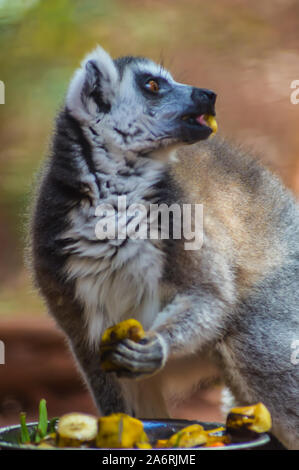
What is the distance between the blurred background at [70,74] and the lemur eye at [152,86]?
8.91 feet

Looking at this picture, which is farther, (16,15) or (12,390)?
(16,15)

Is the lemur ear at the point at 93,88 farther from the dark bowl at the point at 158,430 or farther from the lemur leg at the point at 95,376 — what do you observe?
the dark bowl at the point at 158,430

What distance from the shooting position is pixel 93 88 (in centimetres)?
267

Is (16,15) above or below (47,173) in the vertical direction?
above

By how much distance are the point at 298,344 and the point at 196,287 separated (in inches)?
20.9

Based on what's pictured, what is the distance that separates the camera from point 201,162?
9.82 feet

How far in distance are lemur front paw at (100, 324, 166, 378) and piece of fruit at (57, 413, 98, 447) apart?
0.24 metres

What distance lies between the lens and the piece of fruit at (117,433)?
201cm

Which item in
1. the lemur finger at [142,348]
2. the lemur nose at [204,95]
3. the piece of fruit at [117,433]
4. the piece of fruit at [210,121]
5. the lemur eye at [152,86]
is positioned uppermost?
the lemur eye at [152,86]

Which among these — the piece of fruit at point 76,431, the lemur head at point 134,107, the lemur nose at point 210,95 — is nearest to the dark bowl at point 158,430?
the piece of fruit at point 76,431

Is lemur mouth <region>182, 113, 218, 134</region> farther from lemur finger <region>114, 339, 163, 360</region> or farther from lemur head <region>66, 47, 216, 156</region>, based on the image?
lemur finger <region>114, 339, 163, 360</region>

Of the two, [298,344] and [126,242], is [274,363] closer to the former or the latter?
[298,344]

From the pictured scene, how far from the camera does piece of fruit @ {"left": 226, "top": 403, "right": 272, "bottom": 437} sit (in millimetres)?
2107

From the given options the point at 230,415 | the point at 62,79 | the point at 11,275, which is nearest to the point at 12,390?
the point at 11,275
